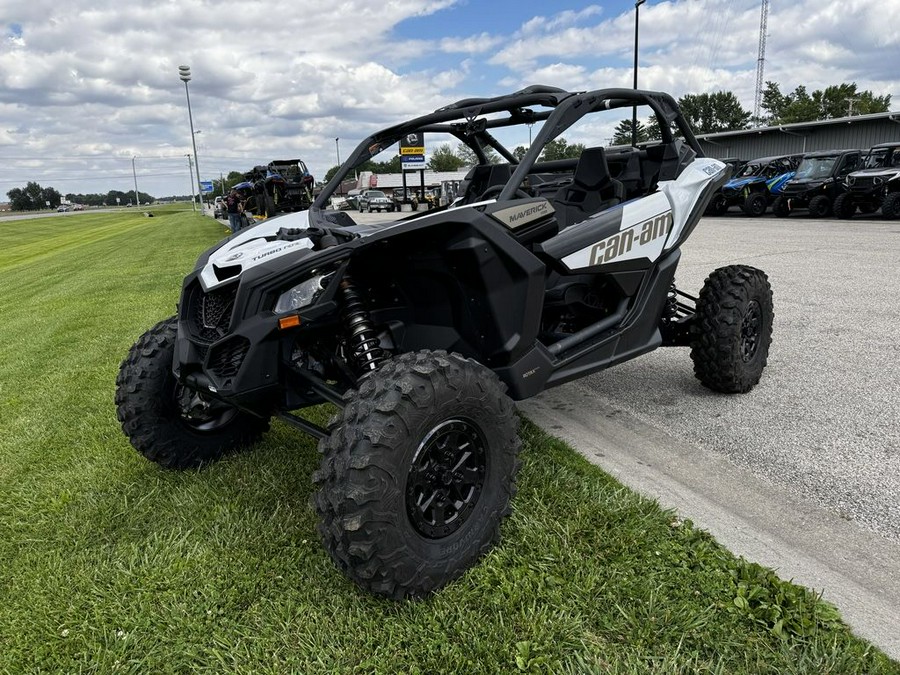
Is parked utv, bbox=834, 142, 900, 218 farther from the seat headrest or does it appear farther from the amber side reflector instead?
the amber side reflector

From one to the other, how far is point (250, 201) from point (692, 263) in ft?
30.9

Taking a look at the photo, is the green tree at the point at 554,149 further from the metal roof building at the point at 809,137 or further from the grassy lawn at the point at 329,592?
the metal roof building at the point at 809,137

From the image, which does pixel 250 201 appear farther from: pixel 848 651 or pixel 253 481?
pixel 848 651

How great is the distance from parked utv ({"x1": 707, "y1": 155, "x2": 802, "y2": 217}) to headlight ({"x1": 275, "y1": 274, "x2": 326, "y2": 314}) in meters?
20.1

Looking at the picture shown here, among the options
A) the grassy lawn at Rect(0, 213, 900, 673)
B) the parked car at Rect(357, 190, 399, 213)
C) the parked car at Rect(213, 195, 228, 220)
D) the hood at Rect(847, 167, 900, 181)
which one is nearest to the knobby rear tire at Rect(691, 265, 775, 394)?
the grassy lawn at Rect(0, 213, 900, 673)

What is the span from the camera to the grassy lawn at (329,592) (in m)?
2.16

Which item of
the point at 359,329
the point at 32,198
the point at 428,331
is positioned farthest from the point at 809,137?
the point at 32,198

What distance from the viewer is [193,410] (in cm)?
349

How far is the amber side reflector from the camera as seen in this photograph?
2.61m

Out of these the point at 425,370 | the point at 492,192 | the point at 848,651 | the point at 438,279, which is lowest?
the point at 848,651

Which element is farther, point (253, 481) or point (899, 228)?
point (899, 228)

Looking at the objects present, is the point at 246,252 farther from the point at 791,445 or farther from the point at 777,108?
the point at 777,108

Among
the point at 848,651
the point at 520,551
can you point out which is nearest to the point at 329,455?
the point at 520,551

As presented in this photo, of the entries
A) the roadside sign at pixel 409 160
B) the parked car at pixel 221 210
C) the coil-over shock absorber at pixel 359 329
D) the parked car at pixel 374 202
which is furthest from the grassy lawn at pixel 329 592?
the parked car at pixel 374 202
